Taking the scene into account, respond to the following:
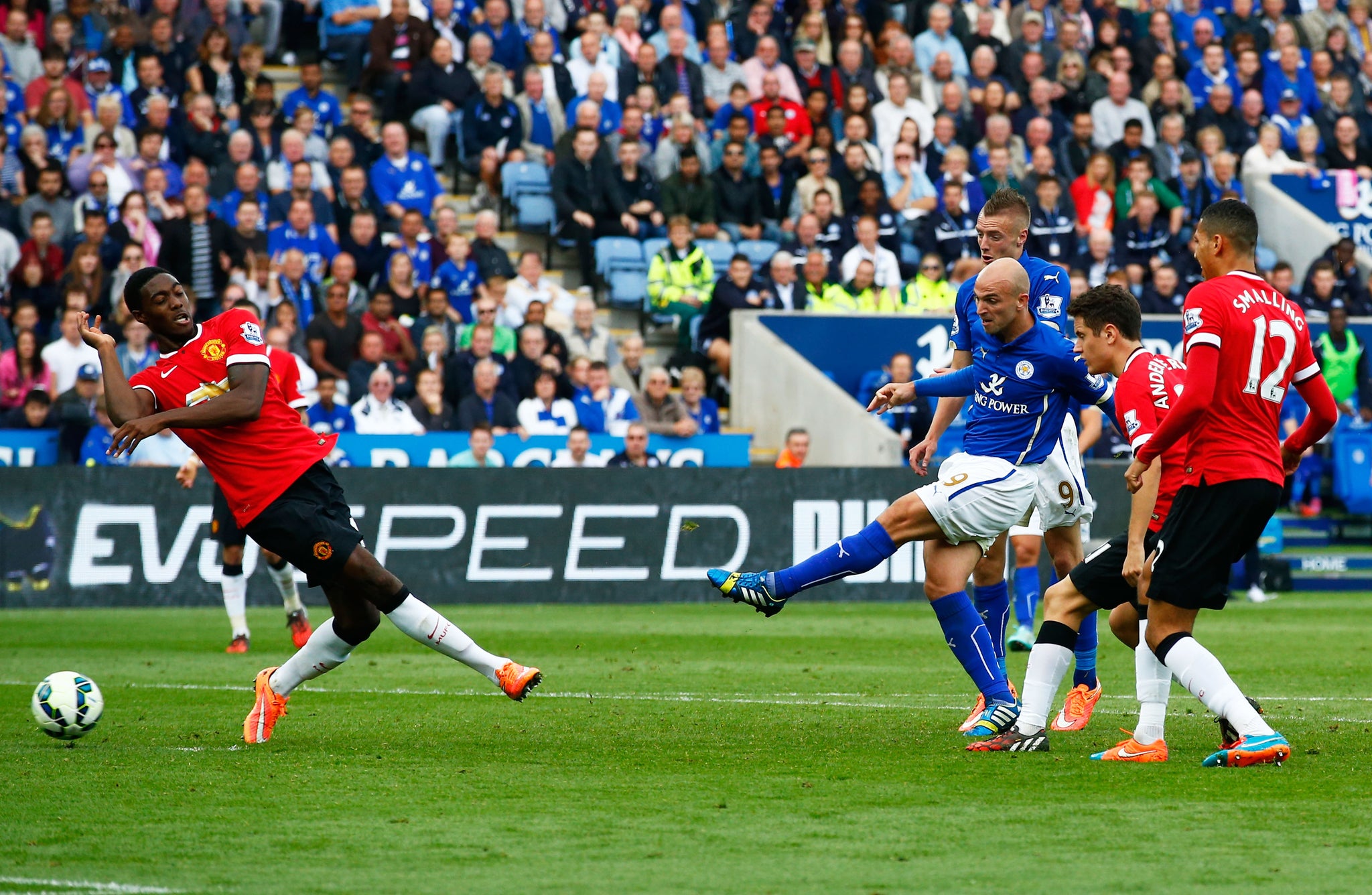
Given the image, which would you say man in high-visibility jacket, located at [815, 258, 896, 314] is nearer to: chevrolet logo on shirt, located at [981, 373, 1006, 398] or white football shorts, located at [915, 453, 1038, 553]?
chevrolet logo on shirt, located at [981, 373, 1006, 398]

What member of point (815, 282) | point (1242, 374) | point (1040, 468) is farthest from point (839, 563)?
point (815, 282)

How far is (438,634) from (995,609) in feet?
9.56

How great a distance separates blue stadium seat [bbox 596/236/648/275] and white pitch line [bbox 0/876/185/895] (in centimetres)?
1657

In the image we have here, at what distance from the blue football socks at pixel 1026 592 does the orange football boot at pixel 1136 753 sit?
554cm

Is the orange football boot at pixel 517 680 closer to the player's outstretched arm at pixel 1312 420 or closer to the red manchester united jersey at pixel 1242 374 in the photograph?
the red manchester united jersey at pixel 1242 374

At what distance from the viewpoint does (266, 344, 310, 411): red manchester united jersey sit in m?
9.24

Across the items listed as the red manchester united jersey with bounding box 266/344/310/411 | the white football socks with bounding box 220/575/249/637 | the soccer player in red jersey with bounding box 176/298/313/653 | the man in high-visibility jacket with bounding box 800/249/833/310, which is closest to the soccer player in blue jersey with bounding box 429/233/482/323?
the man in high-visibility jacket with bounding box 800/249/833/310

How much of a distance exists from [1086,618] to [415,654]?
18.8ft

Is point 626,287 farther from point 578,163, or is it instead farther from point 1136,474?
point 1136,474

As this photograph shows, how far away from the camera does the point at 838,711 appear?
909 centimetres

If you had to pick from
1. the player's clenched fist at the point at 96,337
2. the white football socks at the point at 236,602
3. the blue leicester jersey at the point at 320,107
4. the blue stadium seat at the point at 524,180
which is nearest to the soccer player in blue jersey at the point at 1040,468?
the player's clenched fist at the point at 96,337

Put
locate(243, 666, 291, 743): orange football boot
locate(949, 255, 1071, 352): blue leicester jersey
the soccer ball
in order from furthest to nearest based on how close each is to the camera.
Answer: locate(949, 255, 1071, 352): blue leicester jersey < locate(243, 666, 291, 743): orange football boot < the soccer ball

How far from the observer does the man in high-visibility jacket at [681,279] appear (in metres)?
20.8

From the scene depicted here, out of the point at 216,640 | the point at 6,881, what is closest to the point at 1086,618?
the point at 6,881
